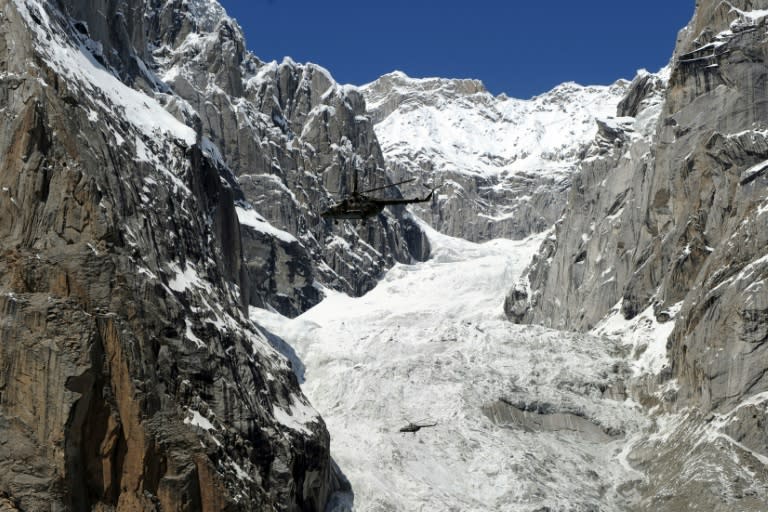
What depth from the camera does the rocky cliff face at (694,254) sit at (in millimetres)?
123000

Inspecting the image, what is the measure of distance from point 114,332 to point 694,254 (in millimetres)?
69951

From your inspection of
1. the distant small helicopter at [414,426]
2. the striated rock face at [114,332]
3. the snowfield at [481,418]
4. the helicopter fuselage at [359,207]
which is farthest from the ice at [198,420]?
the distant small helicopter at [414,426]

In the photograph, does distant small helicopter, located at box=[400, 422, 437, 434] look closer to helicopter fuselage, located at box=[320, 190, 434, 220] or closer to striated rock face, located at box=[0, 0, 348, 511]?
striated rock face, located at box=[0, 0, 348, 511]

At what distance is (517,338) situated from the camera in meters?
159

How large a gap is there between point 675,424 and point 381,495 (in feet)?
92.0

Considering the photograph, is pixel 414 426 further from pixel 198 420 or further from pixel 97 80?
pixel 97 80

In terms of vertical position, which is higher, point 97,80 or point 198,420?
point 97,80

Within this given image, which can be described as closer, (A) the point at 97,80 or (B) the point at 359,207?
(B) the point at 359,207

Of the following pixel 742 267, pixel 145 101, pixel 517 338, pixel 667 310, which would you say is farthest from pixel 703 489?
pixel 145 101

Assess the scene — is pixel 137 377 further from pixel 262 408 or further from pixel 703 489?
pixel 703 489

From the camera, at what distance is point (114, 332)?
94.2 m

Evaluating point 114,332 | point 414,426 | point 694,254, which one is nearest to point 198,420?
point 114,332

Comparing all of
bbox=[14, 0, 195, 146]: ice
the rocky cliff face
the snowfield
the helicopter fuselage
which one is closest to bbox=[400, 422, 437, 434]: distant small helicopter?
the snowfield

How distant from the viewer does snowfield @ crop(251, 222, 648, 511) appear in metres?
125
